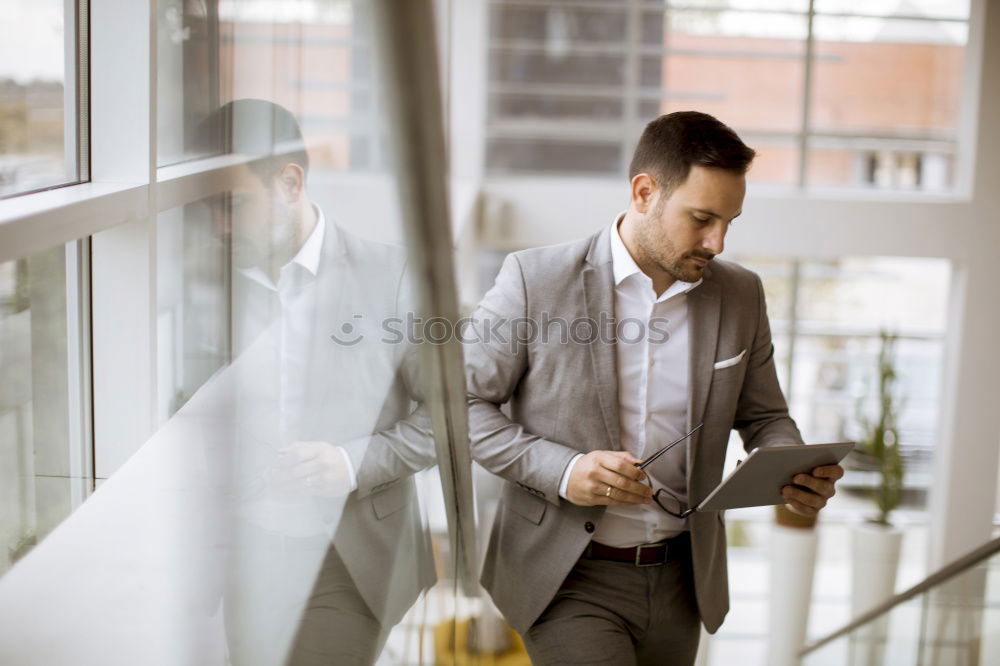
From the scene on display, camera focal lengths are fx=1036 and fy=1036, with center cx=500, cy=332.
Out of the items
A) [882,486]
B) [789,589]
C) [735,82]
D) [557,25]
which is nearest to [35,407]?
[789,589]

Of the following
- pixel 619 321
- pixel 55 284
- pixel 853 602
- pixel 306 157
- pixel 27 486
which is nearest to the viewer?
pixel 306 157

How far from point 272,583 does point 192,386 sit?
54 centimetres

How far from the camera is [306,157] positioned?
0.79 m

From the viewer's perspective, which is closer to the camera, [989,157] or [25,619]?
[25,619]

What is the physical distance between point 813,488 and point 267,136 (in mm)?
1335

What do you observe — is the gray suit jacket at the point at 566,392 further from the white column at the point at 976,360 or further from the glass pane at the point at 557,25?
the glass pane at the point at 557,25

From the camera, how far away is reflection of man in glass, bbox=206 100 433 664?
845 mm

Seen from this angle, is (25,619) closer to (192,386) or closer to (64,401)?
(192,386)

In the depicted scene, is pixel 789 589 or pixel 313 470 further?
pixel 789 589

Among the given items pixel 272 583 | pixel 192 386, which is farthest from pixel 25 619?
pixel 192 386

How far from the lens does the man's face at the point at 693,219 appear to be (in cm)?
177

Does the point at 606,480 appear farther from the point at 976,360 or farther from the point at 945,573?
the point at 976,360

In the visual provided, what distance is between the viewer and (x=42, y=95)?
1618 millimetres

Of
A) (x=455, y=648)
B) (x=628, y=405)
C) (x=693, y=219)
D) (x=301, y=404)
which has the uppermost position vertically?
(x=693, y=219)
